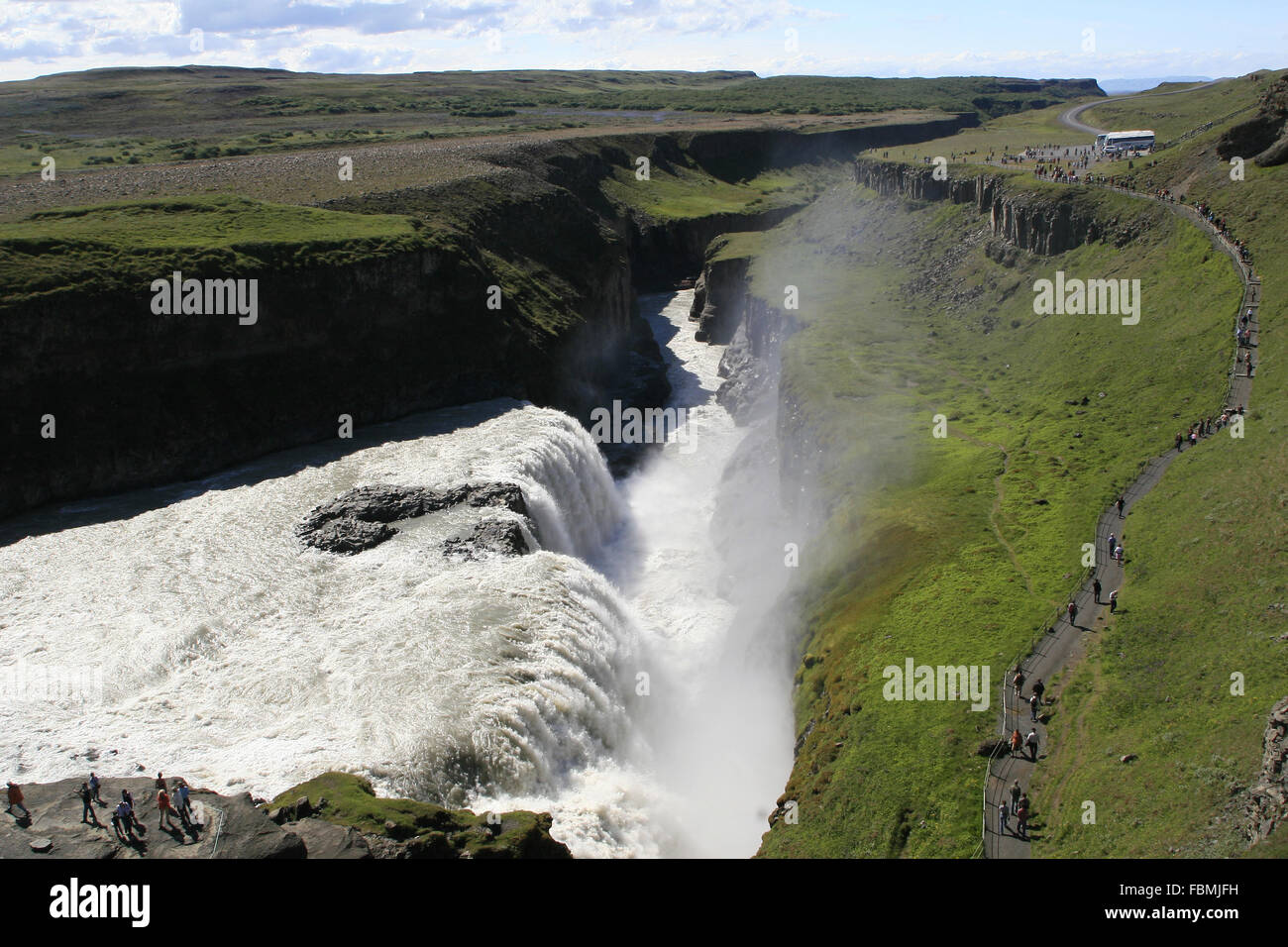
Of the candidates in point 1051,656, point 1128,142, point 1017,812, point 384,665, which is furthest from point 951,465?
point 1128,142

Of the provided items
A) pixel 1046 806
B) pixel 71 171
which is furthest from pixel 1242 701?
pixel 71 171

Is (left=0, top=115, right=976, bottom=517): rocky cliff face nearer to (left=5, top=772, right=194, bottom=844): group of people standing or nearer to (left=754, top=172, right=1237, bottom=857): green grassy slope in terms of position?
(left=754, top=172, right=1237, bottom=857): green grassy slope

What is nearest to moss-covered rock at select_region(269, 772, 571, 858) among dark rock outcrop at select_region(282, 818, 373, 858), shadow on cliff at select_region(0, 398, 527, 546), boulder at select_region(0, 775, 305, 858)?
dark rock outcrop at select_region(282, 818, 373, 858)

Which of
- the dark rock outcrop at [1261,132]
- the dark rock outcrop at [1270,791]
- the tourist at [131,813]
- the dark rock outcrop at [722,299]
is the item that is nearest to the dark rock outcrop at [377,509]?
the tourist at [131,813]

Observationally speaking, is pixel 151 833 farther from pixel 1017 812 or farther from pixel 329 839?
pixel 1017 812
